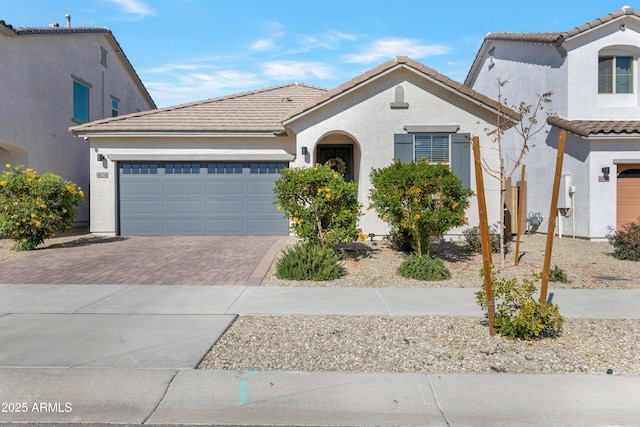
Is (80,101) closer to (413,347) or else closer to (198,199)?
(198,199)

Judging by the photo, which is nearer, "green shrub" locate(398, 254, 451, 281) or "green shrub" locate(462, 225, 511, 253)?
"green shrub" locate(398, 254, 451, 281)

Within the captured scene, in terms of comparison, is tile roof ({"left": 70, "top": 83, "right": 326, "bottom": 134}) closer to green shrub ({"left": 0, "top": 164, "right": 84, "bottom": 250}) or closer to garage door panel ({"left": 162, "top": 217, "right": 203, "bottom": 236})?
garage door panel ({"left": 162, "top": 217, "right": 203, "bottom": 236})

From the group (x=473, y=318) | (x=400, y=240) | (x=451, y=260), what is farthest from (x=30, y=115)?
(x=473, y=318)

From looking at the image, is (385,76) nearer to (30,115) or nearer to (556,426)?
(556,426)

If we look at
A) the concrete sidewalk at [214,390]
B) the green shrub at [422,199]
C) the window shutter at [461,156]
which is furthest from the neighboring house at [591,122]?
the concrete sidewalk at [214,390]

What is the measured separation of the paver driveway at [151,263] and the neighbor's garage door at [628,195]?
10856 millimetres

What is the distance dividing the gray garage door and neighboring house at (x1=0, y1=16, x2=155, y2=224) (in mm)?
4091

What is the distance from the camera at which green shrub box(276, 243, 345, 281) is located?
8.51 metres

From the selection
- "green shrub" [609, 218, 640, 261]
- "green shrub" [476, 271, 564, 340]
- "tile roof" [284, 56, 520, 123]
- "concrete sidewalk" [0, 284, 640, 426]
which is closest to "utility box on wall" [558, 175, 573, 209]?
"green shrub" [609, 218, 640, 261]

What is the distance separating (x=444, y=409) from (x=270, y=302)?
363 cm

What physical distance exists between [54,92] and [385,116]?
1326 cm

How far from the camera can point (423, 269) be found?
8781 millimetres

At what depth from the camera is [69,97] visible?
18062 millimetres

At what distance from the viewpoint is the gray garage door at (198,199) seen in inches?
585
